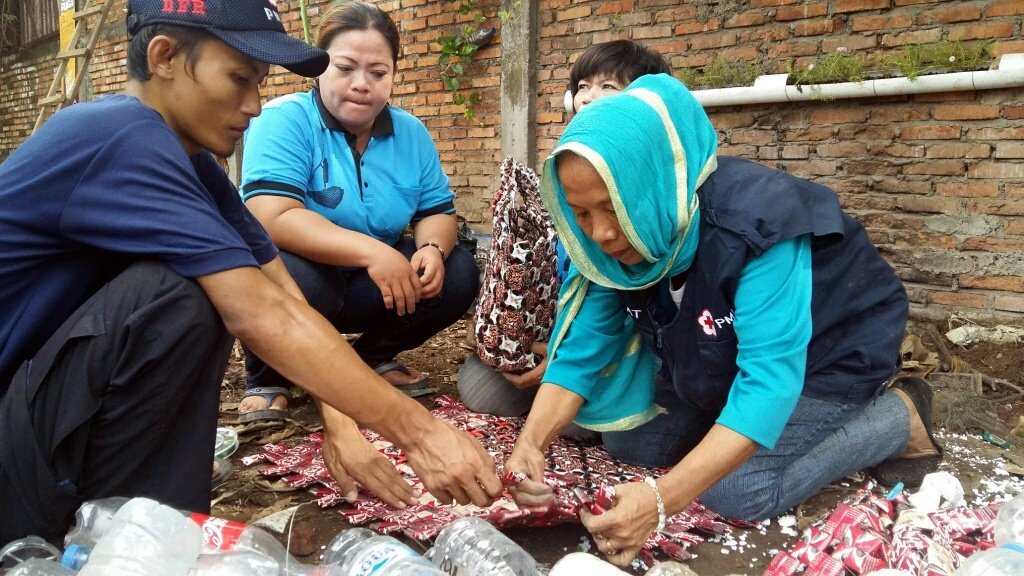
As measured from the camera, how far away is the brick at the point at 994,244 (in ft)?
13.7

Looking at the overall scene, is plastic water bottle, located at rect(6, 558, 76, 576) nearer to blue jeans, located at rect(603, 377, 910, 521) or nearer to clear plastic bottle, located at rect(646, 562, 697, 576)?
clear plastic bottle, located at rect(646, 562, 697, 576)

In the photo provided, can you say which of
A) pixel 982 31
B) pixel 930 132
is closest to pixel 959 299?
pixel 930 132

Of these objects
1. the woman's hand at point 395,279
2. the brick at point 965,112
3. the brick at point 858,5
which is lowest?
the woman's hand at point 395,279

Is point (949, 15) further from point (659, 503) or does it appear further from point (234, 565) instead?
point (234, 565)

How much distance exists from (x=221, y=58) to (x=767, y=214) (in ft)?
4.96

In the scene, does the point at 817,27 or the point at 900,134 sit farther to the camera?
the point at 817,27

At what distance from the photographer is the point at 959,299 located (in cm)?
441

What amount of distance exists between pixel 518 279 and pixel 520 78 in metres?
3.79

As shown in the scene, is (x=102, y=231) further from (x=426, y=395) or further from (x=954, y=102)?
(x=954, y=102)

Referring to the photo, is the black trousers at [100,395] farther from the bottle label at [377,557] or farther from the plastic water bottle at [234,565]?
the bottle label at [377,557]

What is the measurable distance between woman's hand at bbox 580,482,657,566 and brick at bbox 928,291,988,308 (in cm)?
326

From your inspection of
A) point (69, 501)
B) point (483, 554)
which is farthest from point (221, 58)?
point (483, 554)

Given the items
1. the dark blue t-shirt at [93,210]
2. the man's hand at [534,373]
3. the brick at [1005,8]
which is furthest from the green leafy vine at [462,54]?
the dark blue t-shirt at [93,210]

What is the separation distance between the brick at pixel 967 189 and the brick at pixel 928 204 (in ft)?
0.13
